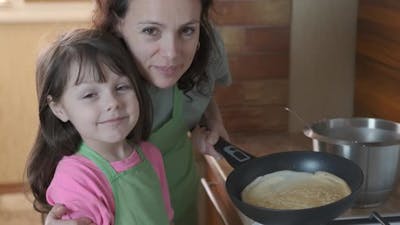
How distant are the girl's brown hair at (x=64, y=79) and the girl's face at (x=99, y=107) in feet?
0.03

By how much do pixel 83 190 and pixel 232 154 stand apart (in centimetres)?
38

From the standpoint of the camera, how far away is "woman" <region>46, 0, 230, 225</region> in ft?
3.15

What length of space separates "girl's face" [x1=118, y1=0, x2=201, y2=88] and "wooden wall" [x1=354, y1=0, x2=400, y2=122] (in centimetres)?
61

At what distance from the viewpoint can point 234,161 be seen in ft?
3.59

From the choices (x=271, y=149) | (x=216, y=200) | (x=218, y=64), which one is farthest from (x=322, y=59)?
(x=216, y=200)

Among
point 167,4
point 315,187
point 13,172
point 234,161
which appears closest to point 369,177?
point 315,187

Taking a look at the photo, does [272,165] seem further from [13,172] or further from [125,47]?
[13,172]

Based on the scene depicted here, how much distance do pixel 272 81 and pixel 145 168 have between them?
733mm

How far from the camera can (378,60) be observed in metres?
1.47

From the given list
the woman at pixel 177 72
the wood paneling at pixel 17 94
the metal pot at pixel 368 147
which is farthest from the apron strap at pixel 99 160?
the wood paneling at pixel 17 94

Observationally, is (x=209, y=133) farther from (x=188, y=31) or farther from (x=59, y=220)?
(x=59, y=220)

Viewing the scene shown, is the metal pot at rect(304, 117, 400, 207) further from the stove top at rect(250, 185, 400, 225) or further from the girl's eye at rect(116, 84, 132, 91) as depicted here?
the girl's eye at rect(116, 84, 132, 91)

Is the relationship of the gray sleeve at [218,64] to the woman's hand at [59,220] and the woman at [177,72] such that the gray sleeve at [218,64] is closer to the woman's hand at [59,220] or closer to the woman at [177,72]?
the woman at [177,72]

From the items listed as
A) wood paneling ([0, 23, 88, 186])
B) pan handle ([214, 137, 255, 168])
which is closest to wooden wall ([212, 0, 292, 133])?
pan handle ([214, 137, 255, 168])
